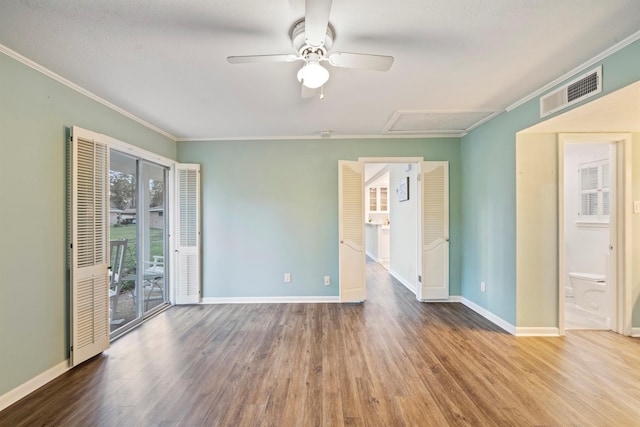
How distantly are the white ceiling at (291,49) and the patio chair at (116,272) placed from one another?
157 centimetres

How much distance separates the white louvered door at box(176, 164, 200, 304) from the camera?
4.02 m

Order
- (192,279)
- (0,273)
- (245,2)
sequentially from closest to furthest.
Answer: (245,2) < (0,273) < (192,279)

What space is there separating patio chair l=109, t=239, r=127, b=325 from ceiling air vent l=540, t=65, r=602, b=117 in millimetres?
4641

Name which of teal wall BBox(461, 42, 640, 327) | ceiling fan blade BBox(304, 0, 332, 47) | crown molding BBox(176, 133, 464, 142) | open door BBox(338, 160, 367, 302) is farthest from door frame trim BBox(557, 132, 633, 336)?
ceiling fan blade BBox(304, 0, 332, 47)

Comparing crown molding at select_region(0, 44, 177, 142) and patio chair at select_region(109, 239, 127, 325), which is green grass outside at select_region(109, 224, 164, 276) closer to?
patio chair at select_region(109, 239, 127, 325)

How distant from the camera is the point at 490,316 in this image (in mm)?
3387

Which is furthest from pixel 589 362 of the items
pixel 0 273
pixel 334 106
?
pixel 0 273

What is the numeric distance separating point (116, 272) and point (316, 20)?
11.1 ft

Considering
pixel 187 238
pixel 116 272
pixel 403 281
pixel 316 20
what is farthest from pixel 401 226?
pixel 116 272

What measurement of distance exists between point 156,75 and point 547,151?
3.94 meters

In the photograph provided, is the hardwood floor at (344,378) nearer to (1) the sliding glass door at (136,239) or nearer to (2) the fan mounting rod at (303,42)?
(1) the sliding glass door at (136,239)

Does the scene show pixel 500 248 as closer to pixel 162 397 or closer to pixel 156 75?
pixel 162 397

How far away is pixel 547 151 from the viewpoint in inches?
116

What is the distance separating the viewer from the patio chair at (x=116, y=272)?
3.10m
